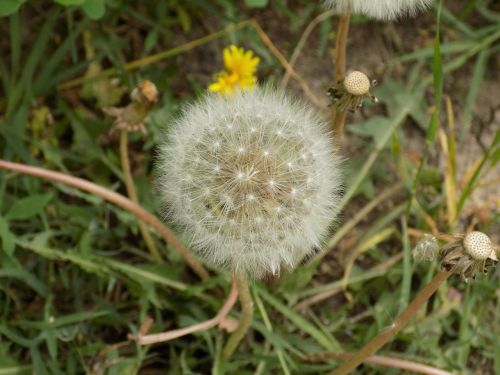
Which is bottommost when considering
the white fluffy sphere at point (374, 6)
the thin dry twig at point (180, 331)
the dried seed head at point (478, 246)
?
the thin dry twig at point (180, 331)

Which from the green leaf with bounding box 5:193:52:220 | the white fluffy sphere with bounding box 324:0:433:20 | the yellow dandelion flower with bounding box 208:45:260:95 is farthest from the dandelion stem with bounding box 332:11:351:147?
the green leaf with bounding box 5:193:52:220

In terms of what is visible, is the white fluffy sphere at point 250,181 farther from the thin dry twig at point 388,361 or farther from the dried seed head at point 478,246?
the thin dry twig at point 388,361

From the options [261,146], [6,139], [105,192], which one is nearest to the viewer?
[261,146]

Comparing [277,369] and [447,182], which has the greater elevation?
[447,182]

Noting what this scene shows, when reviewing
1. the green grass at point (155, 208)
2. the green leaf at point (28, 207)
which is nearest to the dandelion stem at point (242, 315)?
the green grass at point (155, 208)

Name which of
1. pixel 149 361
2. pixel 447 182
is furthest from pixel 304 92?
pixel 149 361

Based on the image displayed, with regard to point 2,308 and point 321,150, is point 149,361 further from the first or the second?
point 321,150
